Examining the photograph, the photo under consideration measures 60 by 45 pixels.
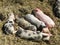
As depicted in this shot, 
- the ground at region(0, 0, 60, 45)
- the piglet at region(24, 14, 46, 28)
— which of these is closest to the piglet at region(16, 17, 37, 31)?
the piglet at region(24, 14, 46, 28)

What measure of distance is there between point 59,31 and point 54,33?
23 centimetres

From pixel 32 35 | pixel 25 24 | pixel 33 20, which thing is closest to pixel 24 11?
pixel 33 20

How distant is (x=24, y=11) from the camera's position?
31.1 feet

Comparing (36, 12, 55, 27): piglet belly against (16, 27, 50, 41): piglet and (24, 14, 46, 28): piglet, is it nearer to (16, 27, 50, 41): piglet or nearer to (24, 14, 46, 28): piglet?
(24, 14, 46, 28): piglet

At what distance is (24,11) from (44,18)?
728mm

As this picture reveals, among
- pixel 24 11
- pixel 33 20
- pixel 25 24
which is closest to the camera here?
pixel 25 24

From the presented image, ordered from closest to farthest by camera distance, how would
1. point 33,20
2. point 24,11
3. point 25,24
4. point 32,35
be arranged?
point 32,35 → point 25,24 → point 33,20 → point 24,11

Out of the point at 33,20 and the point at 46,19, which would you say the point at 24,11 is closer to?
the point at 33,20

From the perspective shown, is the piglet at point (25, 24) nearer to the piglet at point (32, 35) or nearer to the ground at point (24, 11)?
the piglet at point (32, 35)

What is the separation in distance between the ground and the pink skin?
0.16 m

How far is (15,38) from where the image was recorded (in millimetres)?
8500

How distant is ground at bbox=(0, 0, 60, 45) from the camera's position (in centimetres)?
842

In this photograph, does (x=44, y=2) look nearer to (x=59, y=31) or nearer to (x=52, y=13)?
(x=52, y=13)

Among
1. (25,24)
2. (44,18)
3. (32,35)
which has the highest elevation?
(44,18)
